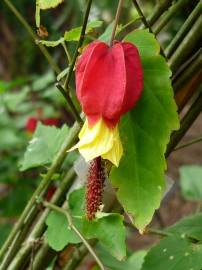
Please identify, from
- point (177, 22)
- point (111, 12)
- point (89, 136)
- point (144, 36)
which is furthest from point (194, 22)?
point (111, 12)

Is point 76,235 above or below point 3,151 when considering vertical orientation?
above

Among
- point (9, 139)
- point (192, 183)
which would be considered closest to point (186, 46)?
point (192, 183)

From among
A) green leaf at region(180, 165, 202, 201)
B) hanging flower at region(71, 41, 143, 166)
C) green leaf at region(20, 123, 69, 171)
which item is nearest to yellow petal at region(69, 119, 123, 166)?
hanging flower at region(71, 41, 143, 166)

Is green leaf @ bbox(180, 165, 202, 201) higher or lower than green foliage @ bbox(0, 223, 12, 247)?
lower

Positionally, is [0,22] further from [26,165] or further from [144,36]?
[144,36]

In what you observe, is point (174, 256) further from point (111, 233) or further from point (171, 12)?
point (171, 12)

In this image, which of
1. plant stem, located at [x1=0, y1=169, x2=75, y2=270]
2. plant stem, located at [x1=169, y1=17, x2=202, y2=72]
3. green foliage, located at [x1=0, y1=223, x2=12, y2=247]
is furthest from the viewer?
green foliage, located at [x1=0, y1=223, x2=12, y2=247]

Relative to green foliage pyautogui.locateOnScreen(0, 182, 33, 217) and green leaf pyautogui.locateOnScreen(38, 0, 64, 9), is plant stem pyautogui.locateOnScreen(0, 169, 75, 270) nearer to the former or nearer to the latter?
green leaf pyautogui.locateOnScreen(38, 0, 64, 9)
